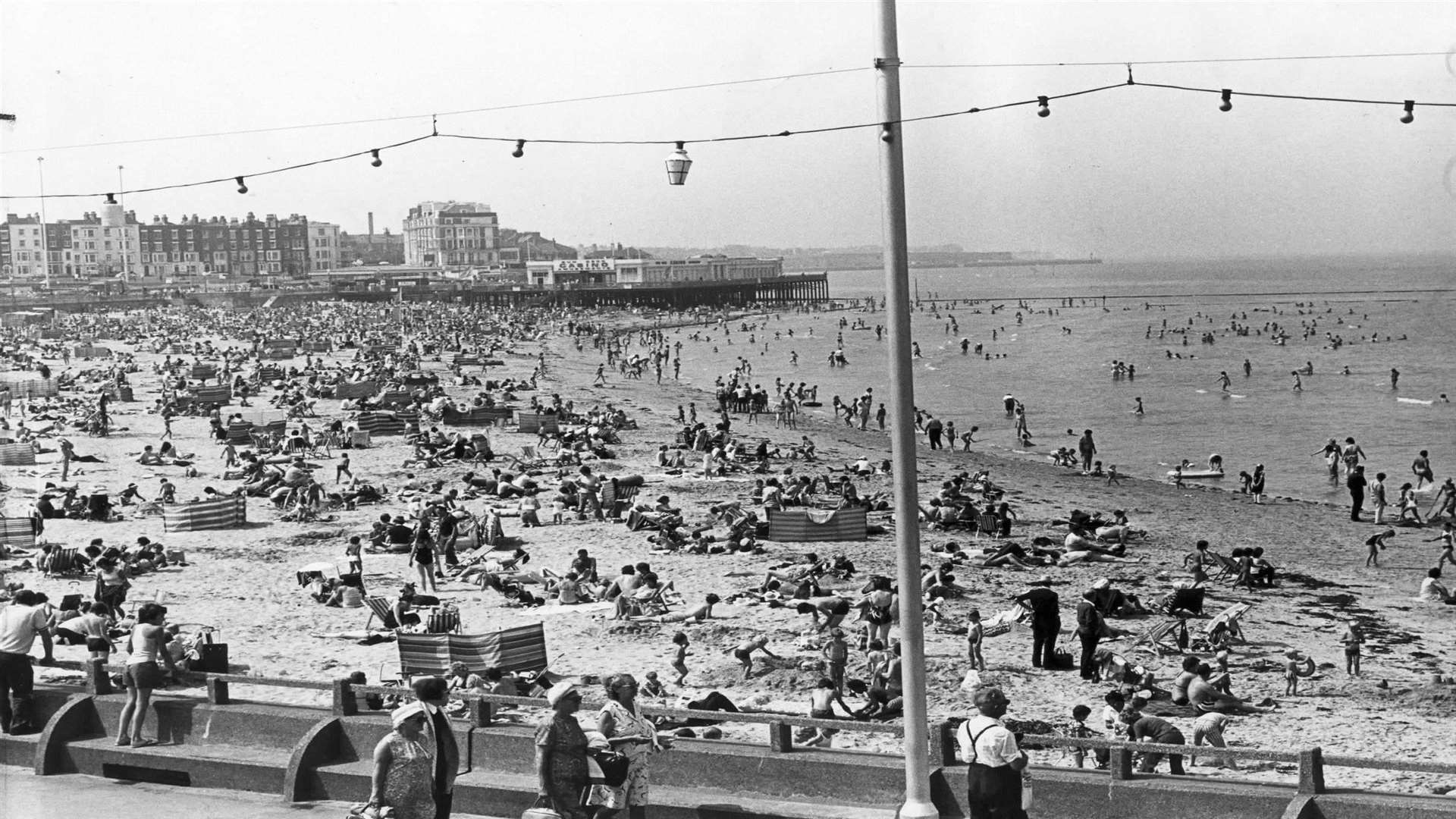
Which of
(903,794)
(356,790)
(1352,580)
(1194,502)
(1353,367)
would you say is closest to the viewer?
(903,794)

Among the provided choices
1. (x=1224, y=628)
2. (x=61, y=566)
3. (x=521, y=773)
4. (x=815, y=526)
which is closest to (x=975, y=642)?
(x=1224, y=628)

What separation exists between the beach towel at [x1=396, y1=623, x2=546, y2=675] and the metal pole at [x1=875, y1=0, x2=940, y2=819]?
7.39 metres

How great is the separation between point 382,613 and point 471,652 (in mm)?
3317

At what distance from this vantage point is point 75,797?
823 cm

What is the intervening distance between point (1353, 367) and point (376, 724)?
6678cm

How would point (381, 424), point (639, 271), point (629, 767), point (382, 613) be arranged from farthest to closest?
point (639, 271), point (381, 424), point (382, 613), point (629, 767)

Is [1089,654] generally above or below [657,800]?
below

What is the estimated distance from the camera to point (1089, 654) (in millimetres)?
13477

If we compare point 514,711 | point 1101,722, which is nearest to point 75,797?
point 514,711

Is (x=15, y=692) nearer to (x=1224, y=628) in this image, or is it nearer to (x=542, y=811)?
(x=542, y=811)

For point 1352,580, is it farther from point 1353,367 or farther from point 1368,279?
point 1368,279

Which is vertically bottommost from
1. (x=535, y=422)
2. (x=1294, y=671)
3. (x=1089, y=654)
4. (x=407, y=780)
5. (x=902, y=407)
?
(x=1294, y=671)

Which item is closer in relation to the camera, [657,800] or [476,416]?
[657,800]

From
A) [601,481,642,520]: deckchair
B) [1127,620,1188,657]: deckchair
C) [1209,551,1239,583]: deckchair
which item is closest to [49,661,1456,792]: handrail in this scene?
[1127,620,1188,657]: deckchair
